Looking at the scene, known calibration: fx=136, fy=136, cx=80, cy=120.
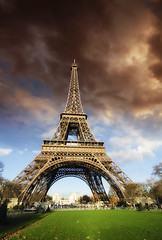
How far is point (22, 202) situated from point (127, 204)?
2266 cm

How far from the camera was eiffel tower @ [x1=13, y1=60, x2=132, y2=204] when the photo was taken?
97.1ft

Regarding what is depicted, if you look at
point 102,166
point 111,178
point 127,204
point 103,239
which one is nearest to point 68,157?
point 102,166

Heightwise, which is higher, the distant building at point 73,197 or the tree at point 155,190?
the tree at point 155,190

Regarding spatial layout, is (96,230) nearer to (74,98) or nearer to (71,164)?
(71,164)

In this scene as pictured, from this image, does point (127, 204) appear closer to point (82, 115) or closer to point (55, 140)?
point (55, 140)

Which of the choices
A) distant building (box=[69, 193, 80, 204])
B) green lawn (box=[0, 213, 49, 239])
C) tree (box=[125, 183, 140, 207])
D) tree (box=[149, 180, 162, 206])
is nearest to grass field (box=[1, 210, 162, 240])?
green lawn (box=[0, 213, 49, 239])

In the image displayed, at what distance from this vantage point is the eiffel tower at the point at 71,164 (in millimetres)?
29609

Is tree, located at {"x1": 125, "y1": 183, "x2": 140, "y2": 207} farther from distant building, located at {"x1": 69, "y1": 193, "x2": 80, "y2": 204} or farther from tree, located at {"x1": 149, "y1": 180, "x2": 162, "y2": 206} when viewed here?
distant building, located at {"x1": 69, "y1": 193, "x2": 80, "y2": 204}

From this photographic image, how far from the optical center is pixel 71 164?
37.4 m

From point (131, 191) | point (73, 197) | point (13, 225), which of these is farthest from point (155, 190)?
point (73, 197)

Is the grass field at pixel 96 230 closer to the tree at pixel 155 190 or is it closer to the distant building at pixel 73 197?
the tree at pixel 155 190

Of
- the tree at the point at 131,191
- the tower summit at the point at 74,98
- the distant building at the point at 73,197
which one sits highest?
the tower summit at the point at 74,98

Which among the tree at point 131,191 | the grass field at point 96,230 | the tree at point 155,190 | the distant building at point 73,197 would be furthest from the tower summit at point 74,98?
the distant building at point 73,197

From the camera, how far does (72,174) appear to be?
47344 mm
